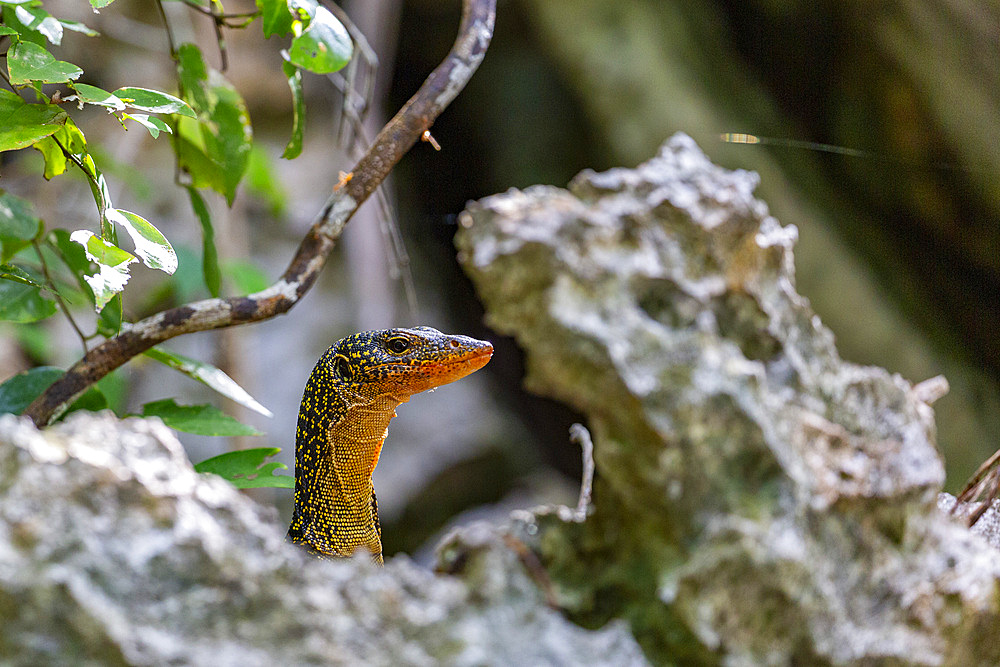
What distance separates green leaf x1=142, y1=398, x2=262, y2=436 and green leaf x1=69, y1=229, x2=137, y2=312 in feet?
1.28

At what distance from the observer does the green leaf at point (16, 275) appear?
115 centimetres

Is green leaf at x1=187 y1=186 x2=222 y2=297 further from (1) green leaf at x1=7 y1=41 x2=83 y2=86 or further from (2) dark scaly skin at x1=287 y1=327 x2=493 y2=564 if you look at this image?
(1) green leaf at x1=7 y1=41 x2=83 y2=86

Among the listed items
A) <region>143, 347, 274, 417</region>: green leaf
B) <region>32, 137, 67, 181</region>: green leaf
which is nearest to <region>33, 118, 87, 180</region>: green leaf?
<region>32, 137, 67, 181</region>: green leaf

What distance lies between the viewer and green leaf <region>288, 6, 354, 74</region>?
3.42 feet

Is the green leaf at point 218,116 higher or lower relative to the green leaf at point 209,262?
higher

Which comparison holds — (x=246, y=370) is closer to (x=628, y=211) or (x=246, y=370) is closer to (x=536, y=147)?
(x=536, y=147)

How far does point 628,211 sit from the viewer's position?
819 millimetres

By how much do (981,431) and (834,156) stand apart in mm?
1262

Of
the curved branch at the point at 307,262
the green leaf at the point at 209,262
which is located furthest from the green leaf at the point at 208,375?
the green leaf at the point at 209,262

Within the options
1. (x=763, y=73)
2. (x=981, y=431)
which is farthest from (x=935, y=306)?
(x=763, y=73)

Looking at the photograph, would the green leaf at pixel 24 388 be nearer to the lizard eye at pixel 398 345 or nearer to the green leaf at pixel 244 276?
the lizard eye at pixel 398 345

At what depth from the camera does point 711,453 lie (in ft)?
2.43

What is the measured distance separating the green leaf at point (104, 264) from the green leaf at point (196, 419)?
391 mm

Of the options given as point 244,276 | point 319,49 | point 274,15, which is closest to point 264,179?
point 244,276
